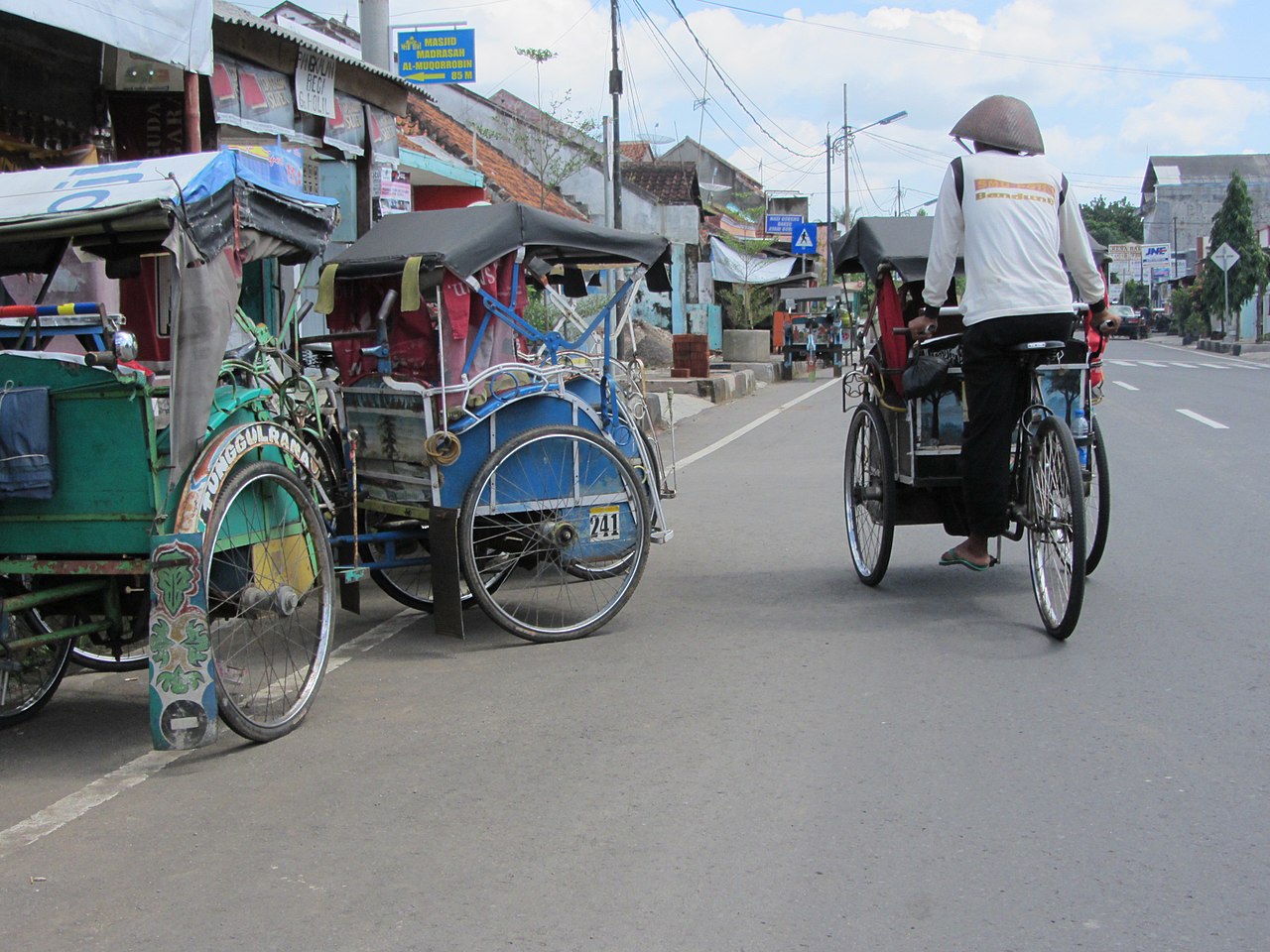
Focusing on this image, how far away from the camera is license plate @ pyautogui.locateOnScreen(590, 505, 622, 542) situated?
5.84 m

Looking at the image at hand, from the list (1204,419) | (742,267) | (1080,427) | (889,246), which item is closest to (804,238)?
(742,267)

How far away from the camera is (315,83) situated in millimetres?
11234

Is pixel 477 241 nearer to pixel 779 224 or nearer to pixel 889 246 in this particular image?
pixel 889 246

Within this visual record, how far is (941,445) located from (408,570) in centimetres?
278

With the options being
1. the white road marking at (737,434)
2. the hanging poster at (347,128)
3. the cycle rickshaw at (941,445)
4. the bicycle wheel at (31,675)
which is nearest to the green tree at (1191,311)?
the white road marking at (737,434)

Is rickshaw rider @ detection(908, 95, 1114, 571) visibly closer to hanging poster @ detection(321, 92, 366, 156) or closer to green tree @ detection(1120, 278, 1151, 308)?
hanging poster @ detection(321, 92, 366, 156)

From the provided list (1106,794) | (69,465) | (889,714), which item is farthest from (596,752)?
(69,465)

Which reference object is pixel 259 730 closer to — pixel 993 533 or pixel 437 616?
pixel 437 616

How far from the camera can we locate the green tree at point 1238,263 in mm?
47875

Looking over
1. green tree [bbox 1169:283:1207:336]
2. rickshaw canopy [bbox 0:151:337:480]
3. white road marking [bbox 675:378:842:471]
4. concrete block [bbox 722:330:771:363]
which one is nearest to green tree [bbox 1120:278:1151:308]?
green tree [bbox 1169:283:1207:336]

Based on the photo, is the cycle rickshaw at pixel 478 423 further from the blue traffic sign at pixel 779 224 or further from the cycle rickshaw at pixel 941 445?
the blue traffic sign at pixel 779 224

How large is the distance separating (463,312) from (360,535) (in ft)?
3.71

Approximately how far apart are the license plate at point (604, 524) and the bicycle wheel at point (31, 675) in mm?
2257

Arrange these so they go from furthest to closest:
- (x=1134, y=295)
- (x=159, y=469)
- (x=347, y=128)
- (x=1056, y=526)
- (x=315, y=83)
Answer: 1. (x=1134, y=295)
2. (x=347, y=128)
3. (x=315, y=83)
4. (x=1056, y=526)
5. (x=159, y=469)
